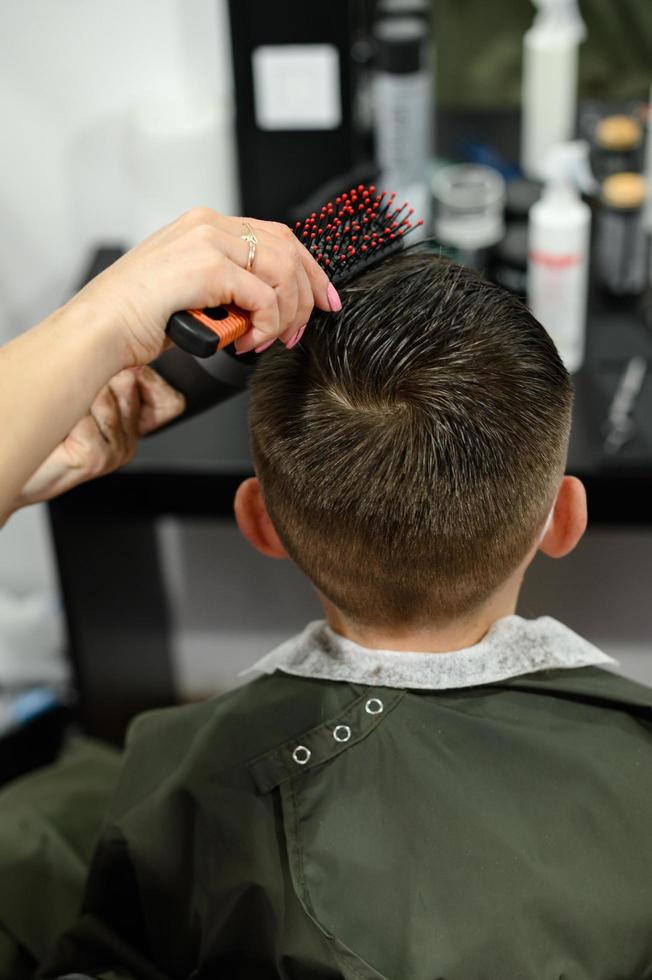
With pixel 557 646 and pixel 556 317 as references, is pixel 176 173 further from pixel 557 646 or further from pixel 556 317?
pixel 557 646

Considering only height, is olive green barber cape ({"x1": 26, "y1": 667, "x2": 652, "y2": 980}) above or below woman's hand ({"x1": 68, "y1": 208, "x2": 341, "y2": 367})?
below

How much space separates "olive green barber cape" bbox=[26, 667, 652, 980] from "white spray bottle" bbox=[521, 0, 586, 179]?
106 cm

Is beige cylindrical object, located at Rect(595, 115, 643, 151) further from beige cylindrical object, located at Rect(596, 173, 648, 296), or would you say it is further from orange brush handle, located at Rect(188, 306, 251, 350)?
orange brush handle, located at Rect(188, 306, 251, 350)

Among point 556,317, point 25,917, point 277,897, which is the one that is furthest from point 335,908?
point 556,317

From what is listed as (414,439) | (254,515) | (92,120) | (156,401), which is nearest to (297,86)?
(92,120)

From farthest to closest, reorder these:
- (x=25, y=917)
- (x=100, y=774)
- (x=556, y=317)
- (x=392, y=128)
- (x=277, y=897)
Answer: (x=392, y=128) → (x=556, y=317) → (x=100, y=774) → (x=25, y=917) → (x=277, y=897)

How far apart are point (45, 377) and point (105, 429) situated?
1.21ft

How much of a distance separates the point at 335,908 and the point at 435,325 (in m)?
0.52

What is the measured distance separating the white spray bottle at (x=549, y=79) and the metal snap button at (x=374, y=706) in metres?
1.10

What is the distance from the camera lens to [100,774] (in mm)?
1622

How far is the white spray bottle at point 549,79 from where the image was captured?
1837 millimetres

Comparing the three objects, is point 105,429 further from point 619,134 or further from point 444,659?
point 619,134

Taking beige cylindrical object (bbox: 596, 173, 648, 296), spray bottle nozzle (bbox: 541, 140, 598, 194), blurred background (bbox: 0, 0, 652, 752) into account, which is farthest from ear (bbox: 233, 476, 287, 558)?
beige cylindrical object (bbox: 596, 173, 648, 296)

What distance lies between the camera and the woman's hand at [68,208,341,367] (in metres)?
0.88
